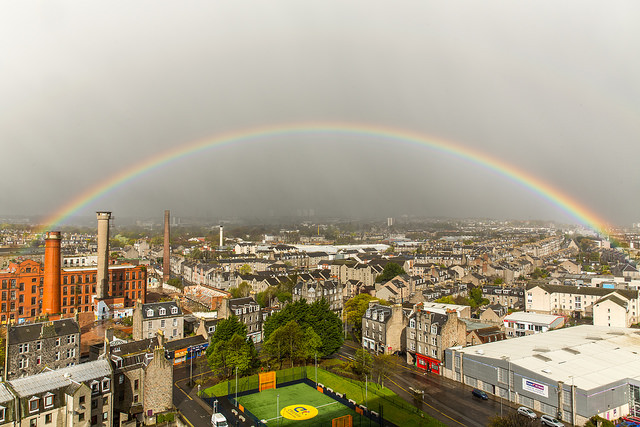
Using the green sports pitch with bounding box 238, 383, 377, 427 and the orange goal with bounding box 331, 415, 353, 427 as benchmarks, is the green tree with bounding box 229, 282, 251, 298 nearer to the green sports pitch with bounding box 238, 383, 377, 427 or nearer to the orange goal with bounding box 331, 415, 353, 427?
the green sports pitch with bounding box 238, 383, 377, 427

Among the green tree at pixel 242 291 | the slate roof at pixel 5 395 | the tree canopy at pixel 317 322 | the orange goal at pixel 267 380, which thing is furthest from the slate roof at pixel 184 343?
the green tree at pixel 242 291

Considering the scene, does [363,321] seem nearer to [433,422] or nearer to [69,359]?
[433,422]

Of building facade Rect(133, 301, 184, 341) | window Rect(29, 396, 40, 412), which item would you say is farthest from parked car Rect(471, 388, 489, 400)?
building facade Rect(133, 301, 184, 341)

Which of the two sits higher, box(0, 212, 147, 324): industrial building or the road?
box(0, 212, 147, 324): industrial building

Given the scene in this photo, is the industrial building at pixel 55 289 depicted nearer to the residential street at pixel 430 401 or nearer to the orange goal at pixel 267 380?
the residential street at pixel 430 401

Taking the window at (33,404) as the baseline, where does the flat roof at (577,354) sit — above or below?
below

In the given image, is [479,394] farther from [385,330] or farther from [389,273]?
[389,273]

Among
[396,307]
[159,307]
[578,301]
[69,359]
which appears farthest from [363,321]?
[578,301]
